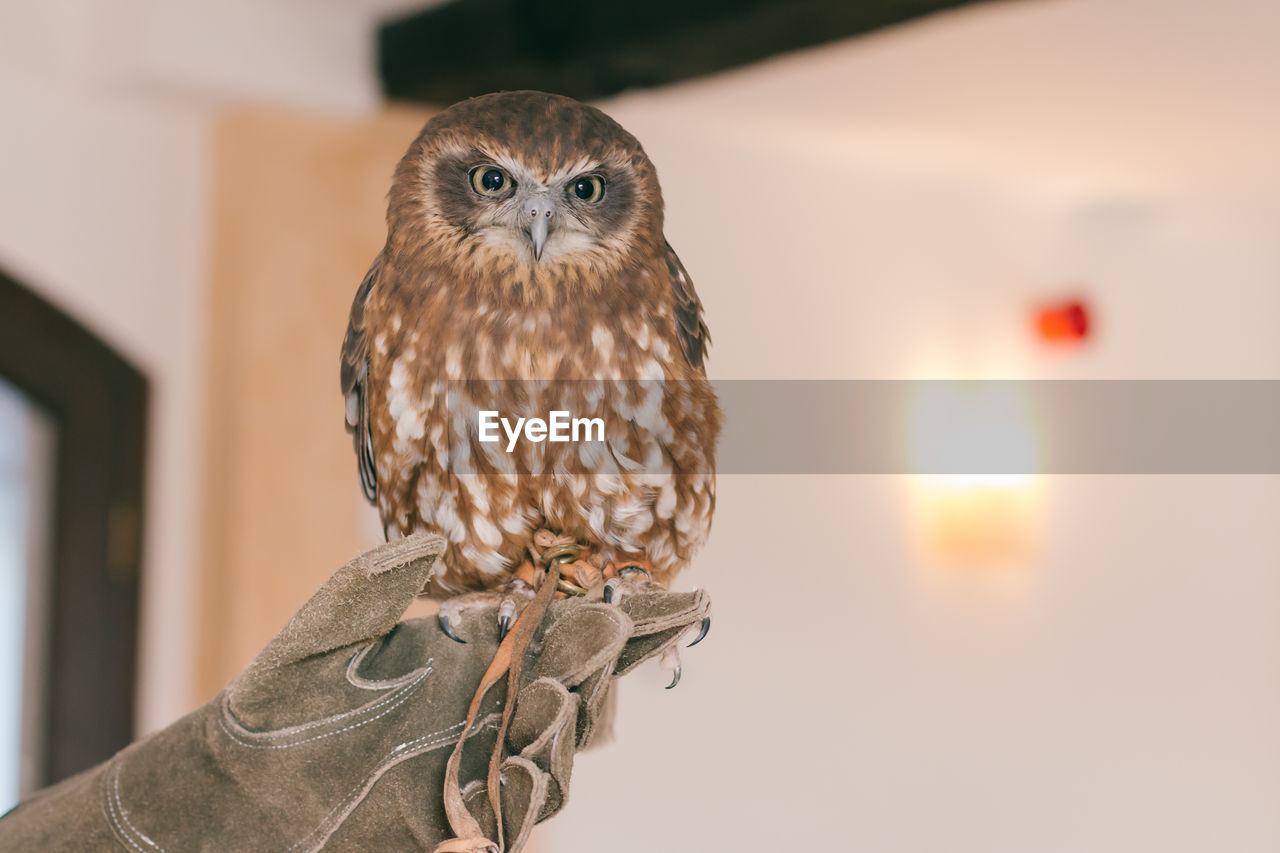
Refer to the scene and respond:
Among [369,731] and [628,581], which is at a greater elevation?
[628,581]

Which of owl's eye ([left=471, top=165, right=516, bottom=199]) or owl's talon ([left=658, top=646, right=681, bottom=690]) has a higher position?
owl's eye ([left=471, top=165, right=516, bottom=199])

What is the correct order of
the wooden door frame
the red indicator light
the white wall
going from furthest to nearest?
the red indicator light → the wooden door frame → the white wall

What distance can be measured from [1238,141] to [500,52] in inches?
81.3

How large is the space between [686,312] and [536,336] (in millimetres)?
106

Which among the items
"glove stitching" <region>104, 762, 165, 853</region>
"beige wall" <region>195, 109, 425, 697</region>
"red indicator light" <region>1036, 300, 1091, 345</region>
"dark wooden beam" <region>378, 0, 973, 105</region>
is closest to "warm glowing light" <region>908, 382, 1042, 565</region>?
"red indicator light" <region>1036, 300, 1091, 345</region>

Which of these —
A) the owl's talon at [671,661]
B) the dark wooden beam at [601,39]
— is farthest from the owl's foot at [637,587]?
the dark wooden beam at [601,39]

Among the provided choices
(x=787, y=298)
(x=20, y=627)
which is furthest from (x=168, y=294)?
(x=787, y=298)

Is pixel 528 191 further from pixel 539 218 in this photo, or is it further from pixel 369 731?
pixel 369 731

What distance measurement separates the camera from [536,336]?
0.60 meters

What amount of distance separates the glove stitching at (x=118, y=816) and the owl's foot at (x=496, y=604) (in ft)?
0.93

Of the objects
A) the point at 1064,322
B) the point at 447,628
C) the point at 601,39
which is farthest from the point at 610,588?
the point at 1064,322

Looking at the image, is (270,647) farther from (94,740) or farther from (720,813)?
(94,740)

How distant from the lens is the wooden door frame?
2.25 metres

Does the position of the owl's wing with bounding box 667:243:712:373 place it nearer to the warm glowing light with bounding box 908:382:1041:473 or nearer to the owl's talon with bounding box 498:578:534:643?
the owl's talon with bounding box 498:578:534:643
